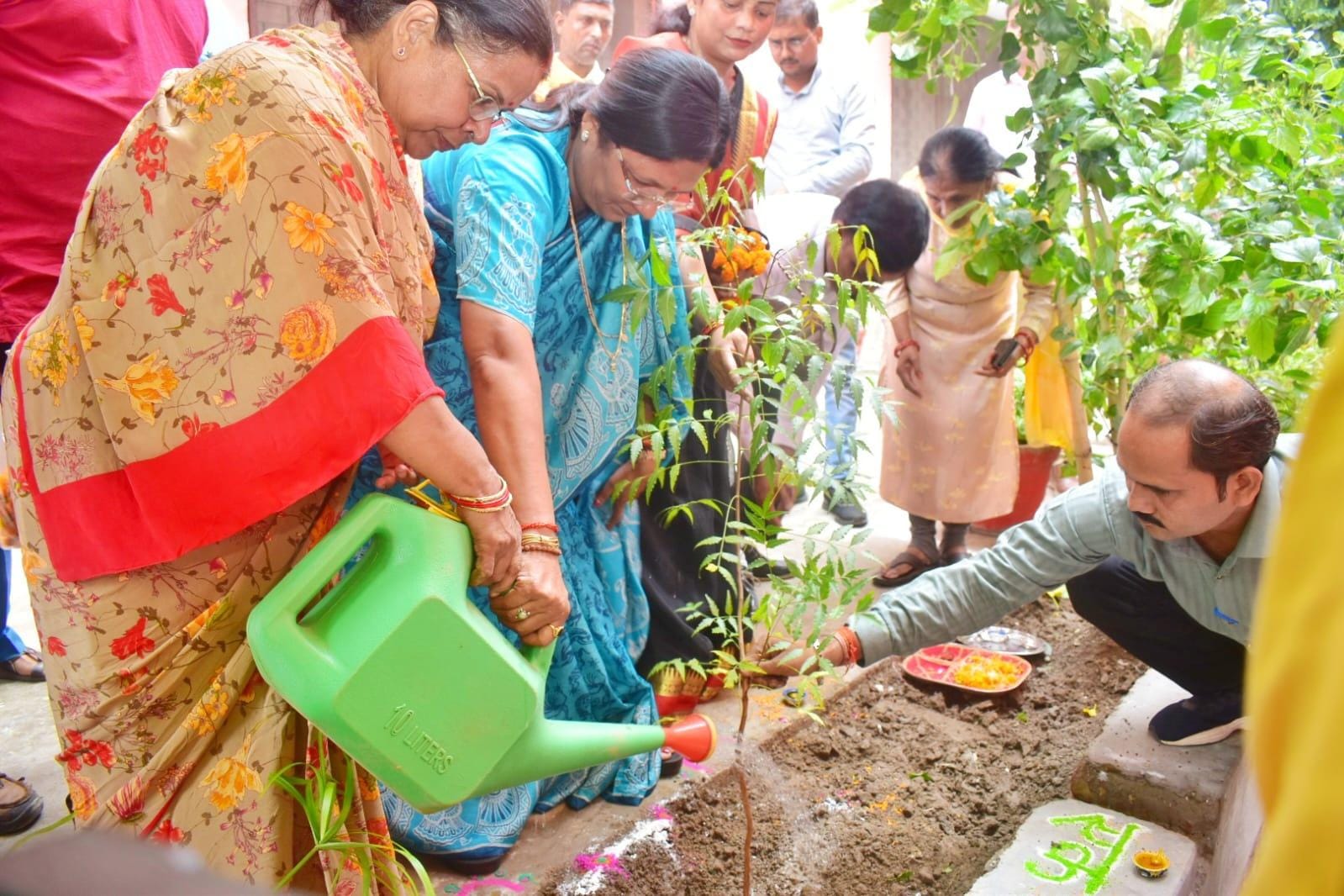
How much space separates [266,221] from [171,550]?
43 cm

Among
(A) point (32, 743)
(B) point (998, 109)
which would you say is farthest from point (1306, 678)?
(B) point (998, 109)

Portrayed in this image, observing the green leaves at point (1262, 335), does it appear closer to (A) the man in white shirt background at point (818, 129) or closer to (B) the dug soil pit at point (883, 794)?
(B) the dug soil pit at point (883, 794)

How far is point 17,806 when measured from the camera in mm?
2297

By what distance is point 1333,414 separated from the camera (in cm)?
49

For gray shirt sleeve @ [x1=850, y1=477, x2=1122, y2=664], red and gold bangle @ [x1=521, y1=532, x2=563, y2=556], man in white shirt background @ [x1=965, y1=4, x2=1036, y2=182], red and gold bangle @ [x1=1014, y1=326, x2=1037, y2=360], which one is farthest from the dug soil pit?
man in white shirt background @ [x1=965, y1=4, x2=1036, y2=182]

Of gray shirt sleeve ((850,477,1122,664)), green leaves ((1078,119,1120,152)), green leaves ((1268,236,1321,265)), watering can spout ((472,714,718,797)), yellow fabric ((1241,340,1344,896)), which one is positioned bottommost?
gray shirt sleeve ((850,477,1122,664))

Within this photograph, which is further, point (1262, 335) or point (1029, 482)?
point (1029, 482)

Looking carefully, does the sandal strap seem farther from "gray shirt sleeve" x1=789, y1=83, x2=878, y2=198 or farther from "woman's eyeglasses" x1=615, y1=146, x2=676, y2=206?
"woman's eyeglasses" x1=615, y1=146, x2=676, y2=206

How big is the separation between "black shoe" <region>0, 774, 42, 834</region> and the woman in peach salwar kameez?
276 centimetres

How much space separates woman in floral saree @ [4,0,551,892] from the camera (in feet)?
4.37

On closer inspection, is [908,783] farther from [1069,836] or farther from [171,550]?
[171,550]

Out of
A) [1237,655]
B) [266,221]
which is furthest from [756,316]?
[1237,655]

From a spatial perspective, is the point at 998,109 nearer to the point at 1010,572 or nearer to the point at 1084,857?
the point at 1010,572

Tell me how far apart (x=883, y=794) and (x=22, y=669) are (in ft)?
7.44
